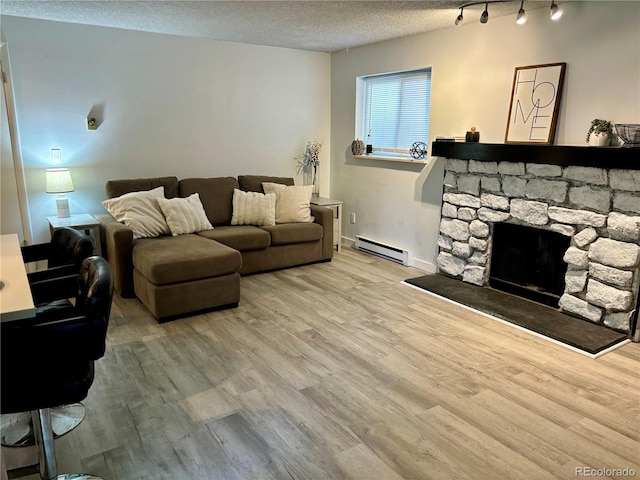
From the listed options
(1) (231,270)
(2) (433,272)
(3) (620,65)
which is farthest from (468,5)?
(1) (231,270)

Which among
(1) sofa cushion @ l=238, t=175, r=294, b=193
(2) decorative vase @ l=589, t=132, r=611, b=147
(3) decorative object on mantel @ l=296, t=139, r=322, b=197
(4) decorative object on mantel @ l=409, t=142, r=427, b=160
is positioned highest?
(2) decorative vase @ l=589, t=132, r=611, b=147

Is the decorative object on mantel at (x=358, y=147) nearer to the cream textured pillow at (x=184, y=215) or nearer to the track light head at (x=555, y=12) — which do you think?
the cream textured pillow at (x=184, y=215)

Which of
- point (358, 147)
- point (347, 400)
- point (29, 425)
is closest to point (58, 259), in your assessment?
point (29, 425)

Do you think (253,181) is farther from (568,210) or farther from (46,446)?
(46,446)

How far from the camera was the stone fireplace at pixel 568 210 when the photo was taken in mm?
3188

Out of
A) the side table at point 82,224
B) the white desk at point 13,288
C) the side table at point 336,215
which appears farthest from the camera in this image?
the side table at point 336,215

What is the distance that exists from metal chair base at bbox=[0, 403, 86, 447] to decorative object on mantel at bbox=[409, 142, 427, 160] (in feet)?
12.3

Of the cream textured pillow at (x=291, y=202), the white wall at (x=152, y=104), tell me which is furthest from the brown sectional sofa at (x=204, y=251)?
the white wall at (x=152, y=104)

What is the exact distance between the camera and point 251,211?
4.80 m

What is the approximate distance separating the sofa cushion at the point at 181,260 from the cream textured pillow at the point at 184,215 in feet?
1.14

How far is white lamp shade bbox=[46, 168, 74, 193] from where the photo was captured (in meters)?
4.03

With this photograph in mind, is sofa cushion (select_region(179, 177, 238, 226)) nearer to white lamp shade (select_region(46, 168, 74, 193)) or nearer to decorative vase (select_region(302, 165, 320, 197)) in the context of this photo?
white lamp shade (select_region(46, 168, 74, 193))

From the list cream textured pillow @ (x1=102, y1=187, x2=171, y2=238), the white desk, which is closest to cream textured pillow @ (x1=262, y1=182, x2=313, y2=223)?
cream textured pillow @ (x1=102, y1=187, x2=171, y2=238)

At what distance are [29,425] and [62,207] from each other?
96.3 inches
